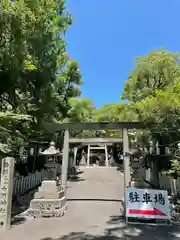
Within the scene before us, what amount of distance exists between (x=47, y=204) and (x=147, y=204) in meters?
3.42

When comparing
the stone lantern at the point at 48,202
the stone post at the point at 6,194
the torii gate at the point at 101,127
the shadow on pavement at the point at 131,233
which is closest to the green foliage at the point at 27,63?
the stone post at the point at 6,194

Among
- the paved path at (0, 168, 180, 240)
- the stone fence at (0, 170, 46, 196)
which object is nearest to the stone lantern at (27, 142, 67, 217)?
the paved path at (0, 168, 180, 240)

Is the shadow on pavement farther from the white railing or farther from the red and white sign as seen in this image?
the white railing

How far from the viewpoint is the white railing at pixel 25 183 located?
1048cm

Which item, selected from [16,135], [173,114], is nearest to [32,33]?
[16,135]

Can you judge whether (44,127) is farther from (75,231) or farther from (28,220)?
(75,231)

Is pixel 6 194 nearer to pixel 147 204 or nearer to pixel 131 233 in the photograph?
pixel 131 233

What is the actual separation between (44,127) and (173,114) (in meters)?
6.00

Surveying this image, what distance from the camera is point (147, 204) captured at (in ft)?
23.2

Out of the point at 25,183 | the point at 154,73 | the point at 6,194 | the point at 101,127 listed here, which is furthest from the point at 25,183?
the point at 154,73

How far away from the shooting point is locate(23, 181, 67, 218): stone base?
25.5 feet

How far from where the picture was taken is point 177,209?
8141 millimetres

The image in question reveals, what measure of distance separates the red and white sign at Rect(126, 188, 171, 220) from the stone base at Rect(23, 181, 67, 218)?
8.21 feet

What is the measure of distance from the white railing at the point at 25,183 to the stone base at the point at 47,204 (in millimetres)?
2499
